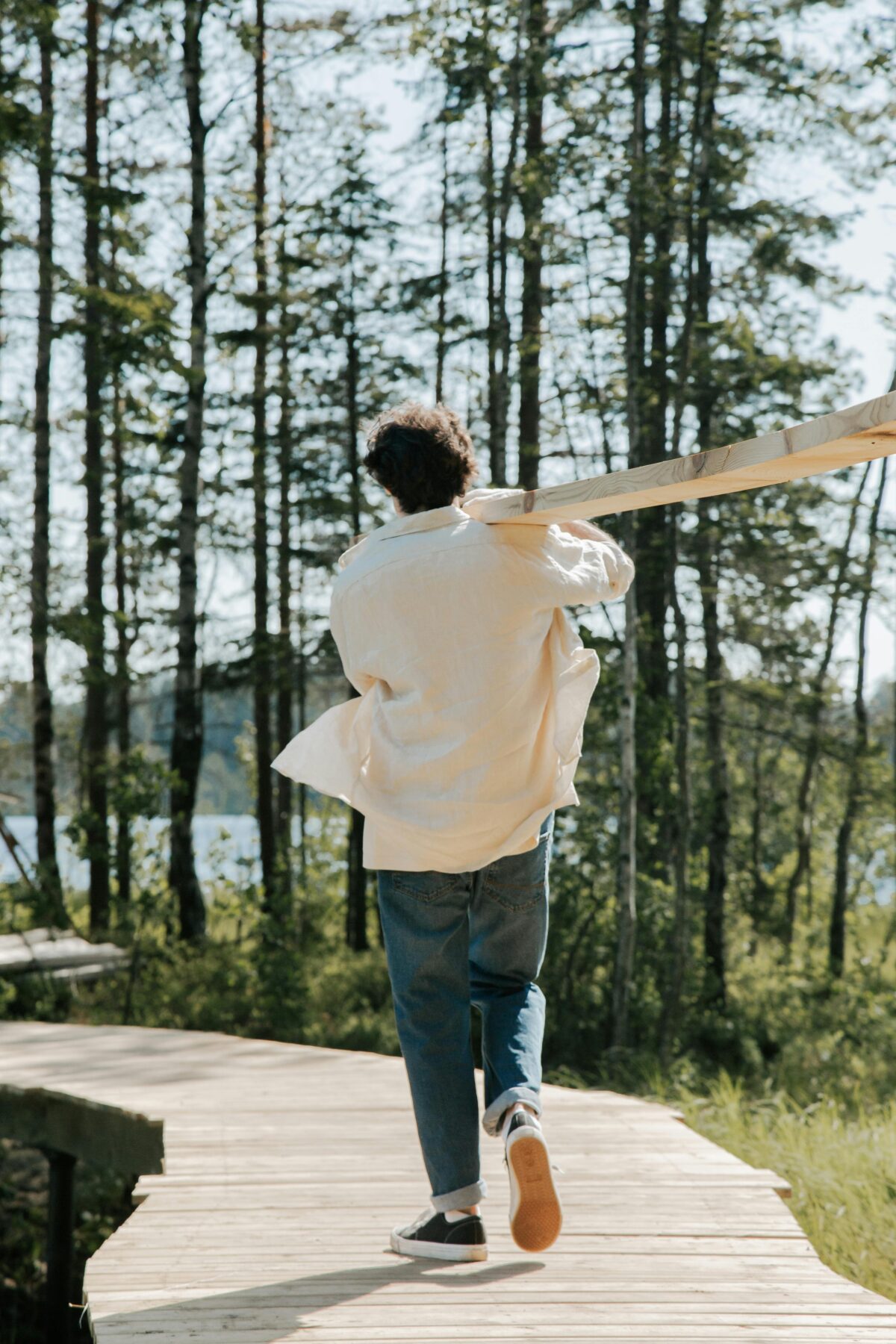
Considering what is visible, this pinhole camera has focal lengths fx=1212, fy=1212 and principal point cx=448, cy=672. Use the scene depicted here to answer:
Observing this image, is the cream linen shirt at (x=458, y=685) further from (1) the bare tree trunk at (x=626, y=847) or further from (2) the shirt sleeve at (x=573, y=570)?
(1) the bare tree trunk at (x=626, y=847)

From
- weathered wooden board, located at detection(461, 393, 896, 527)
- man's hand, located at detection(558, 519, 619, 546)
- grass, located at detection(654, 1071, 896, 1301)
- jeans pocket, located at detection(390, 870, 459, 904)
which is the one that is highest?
weathered wooden board, located at detection(461, 393, 896, 527)

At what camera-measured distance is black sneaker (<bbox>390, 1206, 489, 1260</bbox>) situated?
113 inches

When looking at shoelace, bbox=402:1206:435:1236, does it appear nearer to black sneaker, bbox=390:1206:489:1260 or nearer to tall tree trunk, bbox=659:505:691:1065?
black sneaker, bbox=390:1206:489:1260

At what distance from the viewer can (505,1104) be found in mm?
2639

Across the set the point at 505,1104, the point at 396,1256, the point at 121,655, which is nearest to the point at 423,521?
the point at 505,1104

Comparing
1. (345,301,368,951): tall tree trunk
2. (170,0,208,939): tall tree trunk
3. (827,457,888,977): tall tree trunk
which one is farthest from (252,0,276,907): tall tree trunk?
(827,457,888,977): tall tree trunk

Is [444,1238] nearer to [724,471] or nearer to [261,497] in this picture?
[724,471]

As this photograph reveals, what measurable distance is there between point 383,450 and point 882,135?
9.90m

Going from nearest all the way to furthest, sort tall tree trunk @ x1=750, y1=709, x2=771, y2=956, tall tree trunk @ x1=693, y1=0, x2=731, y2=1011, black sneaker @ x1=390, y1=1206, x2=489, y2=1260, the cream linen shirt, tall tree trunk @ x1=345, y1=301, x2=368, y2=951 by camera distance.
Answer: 1. the cream linen shirt
2. black sneaker @ x1=390, y1=1206, x2=489, y2=1260
3. tall tree trunk @ x1=693, y1=0, x2=731, y2=1011
4. tall tree trunk @ x1=345, y1=301, x2=368, y2=951
5. tall tree trunk @ x1=750, y1=709, x2=771, y2=956

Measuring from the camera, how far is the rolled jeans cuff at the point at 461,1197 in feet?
9.21

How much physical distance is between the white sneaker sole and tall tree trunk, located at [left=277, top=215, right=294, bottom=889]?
8809 mm

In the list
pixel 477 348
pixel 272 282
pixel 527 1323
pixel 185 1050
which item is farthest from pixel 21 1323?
pixel 272 282

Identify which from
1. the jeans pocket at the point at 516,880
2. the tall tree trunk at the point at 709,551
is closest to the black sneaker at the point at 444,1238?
the jeans pocket at the point at 516,880

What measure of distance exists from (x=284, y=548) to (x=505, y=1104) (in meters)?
12.2
